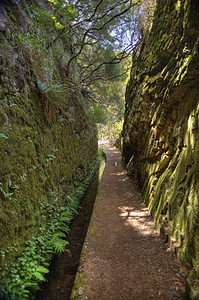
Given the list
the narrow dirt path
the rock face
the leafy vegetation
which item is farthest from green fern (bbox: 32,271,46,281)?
the rock face

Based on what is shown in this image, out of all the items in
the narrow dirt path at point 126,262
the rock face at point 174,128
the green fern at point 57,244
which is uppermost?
the rock face at point 174,128

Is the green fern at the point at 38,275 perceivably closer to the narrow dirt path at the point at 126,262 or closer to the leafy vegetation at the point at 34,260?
the leafy vegetation at the point at 34,260

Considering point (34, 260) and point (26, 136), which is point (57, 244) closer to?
point (34, 260)

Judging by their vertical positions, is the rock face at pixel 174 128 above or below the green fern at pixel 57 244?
above

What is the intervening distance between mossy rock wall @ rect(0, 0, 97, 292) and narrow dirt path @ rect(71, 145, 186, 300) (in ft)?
4.62

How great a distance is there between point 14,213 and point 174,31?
6.50 metres

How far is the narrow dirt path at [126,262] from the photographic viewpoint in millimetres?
2945

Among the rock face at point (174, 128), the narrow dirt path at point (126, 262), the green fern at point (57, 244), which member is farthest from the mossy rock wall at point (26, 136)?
the rock face at point (174, 128)

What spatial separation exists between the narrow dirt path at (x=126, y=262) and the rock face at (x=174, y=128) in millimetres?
365

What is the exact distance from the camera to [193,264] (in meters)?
2.79

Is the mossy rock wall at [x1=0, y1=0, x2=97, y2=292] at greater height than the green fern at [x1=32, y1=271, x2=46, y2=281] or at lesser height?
greater

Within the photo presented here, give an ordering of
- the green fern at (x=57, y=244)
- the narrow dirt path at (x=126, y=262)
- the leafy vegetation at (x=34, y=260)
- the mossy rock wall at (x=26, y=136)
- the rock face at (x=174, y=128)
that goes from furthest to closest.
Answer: the green fern at (x=57, y=244) < the mossy rock wall at (x=26, y=136) < the rock face at (x=174, y=128) < the narrow dirt path at (x=126, y=262) < the leafy vegetation at (x=34, y=260)

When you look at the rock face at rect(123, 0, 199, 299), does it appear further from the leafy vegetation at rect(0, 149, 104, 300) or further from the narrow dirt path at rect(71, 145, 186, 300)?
the leafy vegetation at rect(0, 149, 104, 300)

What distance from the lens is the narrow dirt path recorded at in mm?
2945
